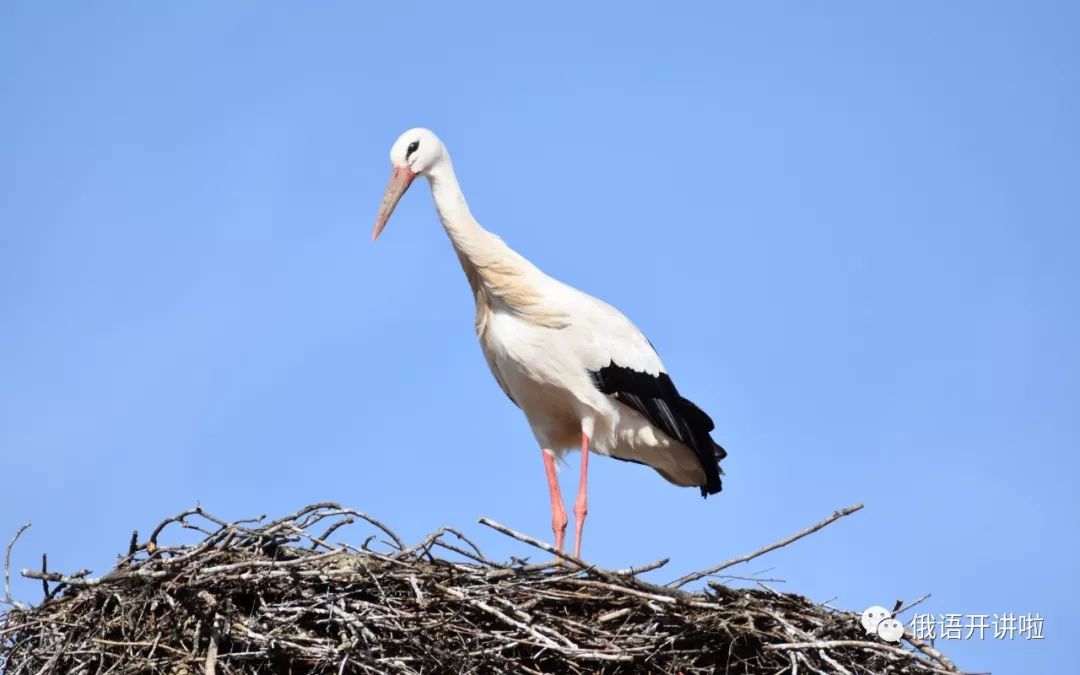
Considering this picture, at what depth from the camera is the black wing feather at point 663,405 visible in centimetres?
726

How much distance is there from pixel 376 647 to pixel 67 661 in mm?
1063

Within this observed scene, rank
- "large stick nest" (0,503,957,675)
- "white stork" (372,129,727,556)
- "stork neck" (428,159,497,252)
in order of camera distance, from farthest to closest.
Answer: "stork neck" (428,159,497,252) < "white stork" (372,129,727,556) < "large stick nest" (0,503,957,675)

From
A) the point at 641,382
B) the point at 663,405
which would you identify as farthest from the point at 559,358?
the point at 663,405

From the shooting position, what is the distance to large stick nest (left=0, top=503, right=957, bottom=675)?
552cm

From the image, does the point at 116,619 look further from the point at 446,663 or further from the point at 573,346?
the point at 573,346

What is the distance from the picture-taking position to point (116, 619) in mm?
5637

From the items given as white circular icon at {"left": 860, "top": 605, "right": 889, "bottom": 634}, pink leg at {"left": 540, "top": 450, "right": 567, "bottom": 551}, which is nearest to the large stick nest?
white circular icon at {"left": 860, "top": 605, "right": 889, "bottom": 634}

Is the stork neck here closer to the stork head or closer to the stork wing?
the stork head

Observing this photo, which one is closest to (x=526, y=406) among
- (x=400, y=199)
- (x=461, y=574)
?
(x=400, y=199)

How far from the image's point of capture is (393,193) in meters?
7.34

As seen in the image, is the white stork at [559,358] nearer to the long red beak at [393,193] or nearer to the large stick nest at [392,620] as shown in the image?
the long red beak at [393,193]

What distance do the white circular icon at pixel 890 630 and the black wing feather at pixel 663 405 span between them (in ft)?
5.37

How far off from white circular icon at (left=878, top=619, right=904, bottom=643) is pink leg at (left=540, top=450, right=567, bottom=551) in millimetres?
1865

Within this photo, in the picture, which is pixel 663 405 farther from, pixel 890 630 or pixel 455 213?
pixel 890 630
